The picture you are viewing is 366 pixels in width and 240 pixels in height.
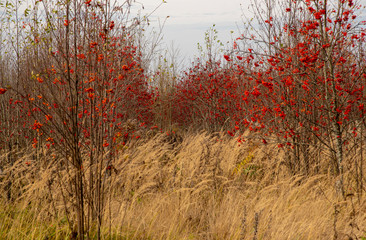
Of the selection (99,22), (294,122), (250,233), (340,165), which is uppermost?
(99,22)

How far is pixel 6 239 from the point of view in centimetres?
327

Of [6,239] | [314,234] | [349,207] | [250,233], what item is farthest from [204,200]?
[6,239]

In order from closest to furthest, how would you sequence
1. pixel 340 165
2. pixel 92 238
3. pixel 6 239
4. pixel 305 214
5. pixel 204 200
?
pixel 92 238 → pixel 6 239 → pixel 305 214 → pixel 340 165 → pixel 204 200

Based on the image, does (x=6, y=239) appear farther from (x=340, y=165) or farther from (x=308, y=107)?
(x=308, y=107)

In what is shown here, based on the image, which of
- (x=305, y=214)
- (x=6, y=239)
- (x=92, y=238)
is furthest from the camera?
(x=305, y=214)

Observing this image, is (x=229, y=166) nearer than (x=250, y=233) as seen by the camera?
No

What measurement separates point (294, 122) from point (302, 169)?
0.70 metres

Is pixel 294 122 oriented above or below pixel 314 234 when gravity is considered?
above

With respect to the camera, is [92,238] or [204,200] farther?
[204,200]

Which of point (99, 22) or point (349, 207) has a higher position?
point (99, 22)

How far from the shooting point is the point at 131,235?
328cm

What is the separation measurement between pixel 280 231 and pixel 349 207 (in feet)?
3.59

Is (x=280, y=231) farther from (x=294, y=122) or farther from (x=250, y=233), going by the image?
(x=294, y=122)

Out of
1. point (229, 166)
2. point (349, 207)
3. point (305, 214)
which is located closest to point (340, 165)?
point (349, 207)
